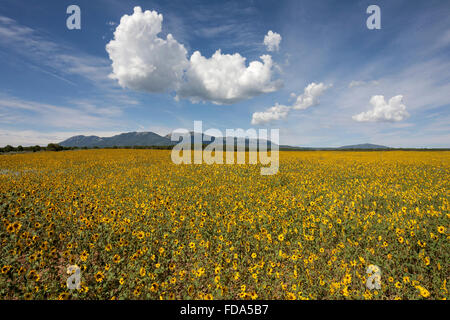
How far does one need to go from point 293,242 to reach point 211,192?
4.24m

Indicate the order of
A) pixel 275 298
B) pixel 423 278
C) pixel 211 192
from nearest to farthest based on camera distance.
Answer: pixel 275 298, pixel 423 278, pixel 211 192

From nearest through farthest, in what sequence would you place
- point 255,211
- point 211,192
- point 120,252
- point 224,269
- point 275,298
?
point 275,298
point 224,269
point 120,252
point 255,211
point 211,192

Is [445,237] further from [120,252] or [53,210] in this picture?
[53,210]

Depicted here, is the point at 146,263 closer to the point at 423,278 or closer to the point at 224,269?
the point at 224,269

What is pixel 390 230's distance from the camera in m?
5.02

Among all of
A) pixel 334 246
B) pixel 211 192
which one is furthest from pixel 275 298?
pixel 211 192

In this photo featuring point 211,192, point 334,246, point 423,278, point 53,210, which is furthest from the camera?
point 211,192

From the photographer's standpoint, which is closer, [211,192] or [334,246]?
[334,246]
